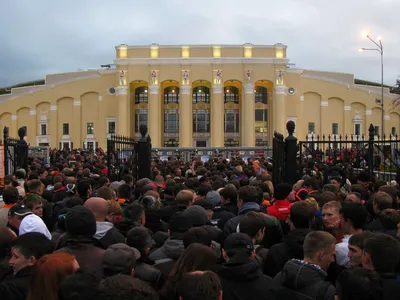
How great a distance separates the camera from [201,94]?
66500 mm

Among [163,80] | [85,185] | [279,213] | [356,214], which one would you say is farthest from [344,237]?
[163,80]

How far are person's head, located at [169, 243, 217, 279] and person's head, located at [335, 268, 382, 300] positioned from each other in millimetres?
996

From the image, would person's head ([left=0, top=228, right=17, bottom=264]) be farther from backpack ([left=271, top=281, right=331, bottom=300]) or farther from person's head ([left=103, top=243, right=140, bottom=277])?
backpack ([left=271, top=281, right=331, bottom=300])

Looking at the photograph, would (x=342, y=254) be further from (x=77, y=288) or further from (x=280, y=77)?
(x=280, y=77)

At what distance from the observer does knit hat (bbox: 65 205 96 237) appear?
4652 millimetres

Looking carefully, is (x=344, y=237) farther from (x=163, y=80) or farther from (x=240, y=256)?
(x=163, y=80)

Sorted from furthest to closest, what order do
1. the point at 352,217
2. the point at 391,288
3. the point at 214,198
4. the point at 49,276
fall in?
1. the point at 214,198
2. the point at 352,217
3. the point at 391,288
4. the point at 49,276

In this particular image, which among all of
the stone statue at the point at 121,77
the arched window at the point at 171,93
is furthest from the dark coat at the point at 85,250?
the arched window at the point at 171,93

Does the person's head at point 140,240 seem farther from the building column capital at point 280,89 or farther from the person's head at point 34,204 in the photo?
the building column capital at point 280,89

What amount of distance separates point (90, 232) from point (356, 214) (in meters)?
2.79

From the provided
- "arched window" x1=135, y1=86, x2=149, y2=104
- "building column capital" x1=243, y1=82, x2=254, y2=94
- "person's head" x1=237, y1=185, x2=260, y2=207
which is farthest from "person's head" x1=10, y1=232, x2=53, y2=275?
"arched window" x1=135, y1=86, x2=149, y2=104

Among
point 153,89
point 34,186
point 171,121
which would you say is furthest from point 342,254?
point 171,121

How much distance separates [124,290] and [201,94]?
2531 inches

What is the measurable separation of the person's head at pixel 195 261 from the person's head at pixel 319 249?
0.88m
